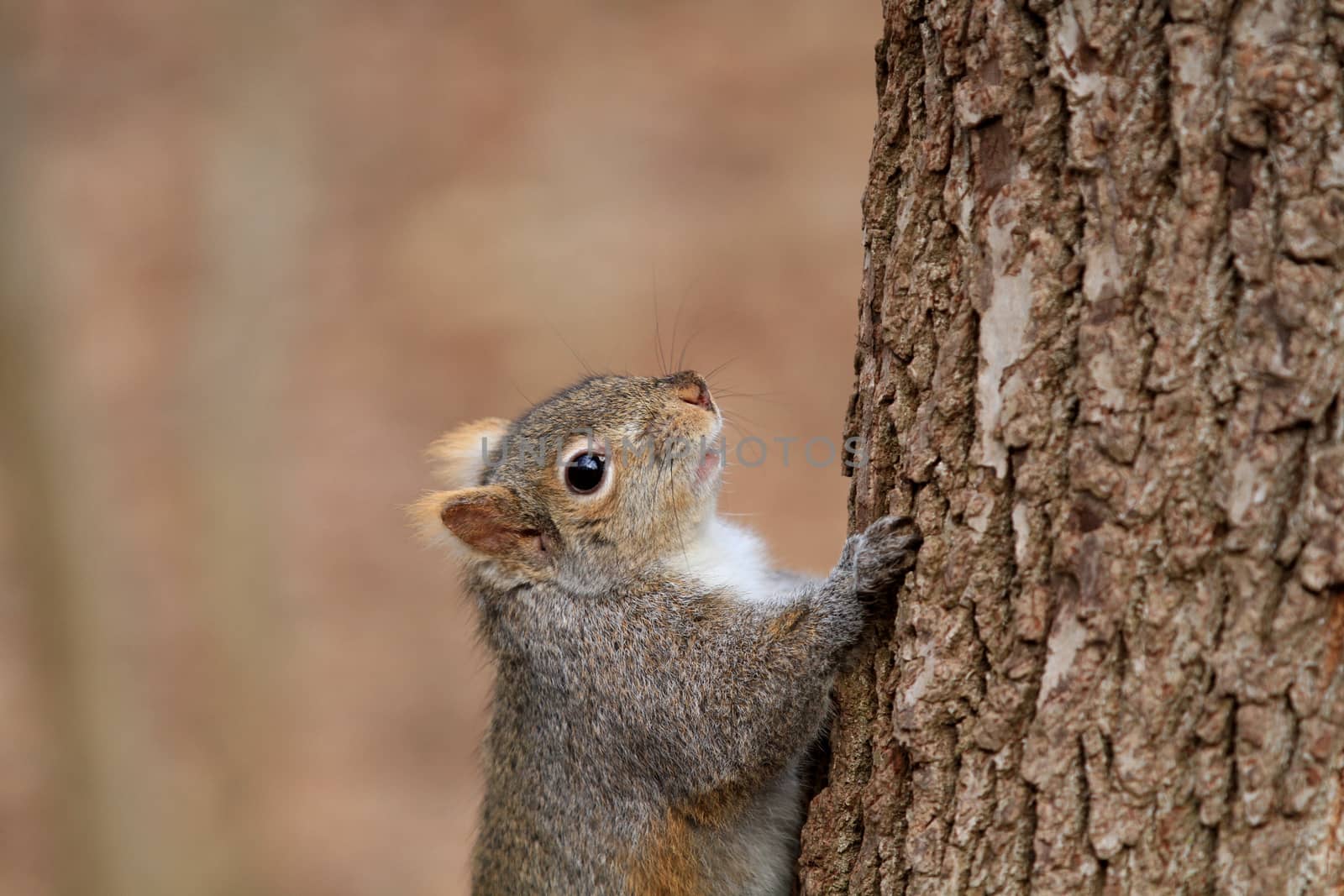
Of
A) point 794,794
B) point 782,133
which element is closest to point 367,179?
point 782,133

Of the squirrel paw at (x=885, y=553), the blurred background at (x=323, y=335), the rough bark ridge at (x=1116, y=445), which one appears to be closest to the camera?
the rough bark ridge at (x=1116, y=445)

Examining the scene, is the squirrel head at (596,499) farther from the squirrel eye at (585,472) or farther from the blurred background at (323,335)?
the blurred background at (323,335)

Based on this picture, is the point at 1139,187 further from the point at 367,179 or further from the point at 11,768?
the point at 367,179

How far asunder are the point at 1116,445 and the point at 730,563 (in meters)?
1.80

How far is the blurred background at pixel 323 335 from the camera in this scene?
237 inches

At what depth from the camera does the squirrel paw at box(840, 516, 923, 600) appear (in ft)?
9.02

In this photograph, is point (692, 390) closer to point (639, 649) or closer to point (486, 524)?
point (486, 524)

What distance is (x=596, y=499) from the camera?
393 centimetres

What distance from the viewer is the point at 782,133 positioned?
40.6ft

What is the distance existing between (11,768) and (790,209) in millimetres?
7939

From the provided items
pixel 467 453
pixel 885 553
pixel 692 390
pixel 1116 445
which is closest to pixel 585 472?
pixel 692 390

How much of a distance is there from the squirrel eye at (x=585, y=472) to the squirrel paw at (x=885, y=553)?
1.24 meters

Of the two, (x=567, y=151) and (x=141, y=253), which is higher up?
(x=567, y=151)

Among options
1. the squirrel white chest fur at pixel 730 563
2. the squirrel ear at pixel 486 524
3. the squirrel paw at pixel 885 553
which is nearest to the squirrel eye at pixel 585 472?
the squirrel ear at pixel 486 524
